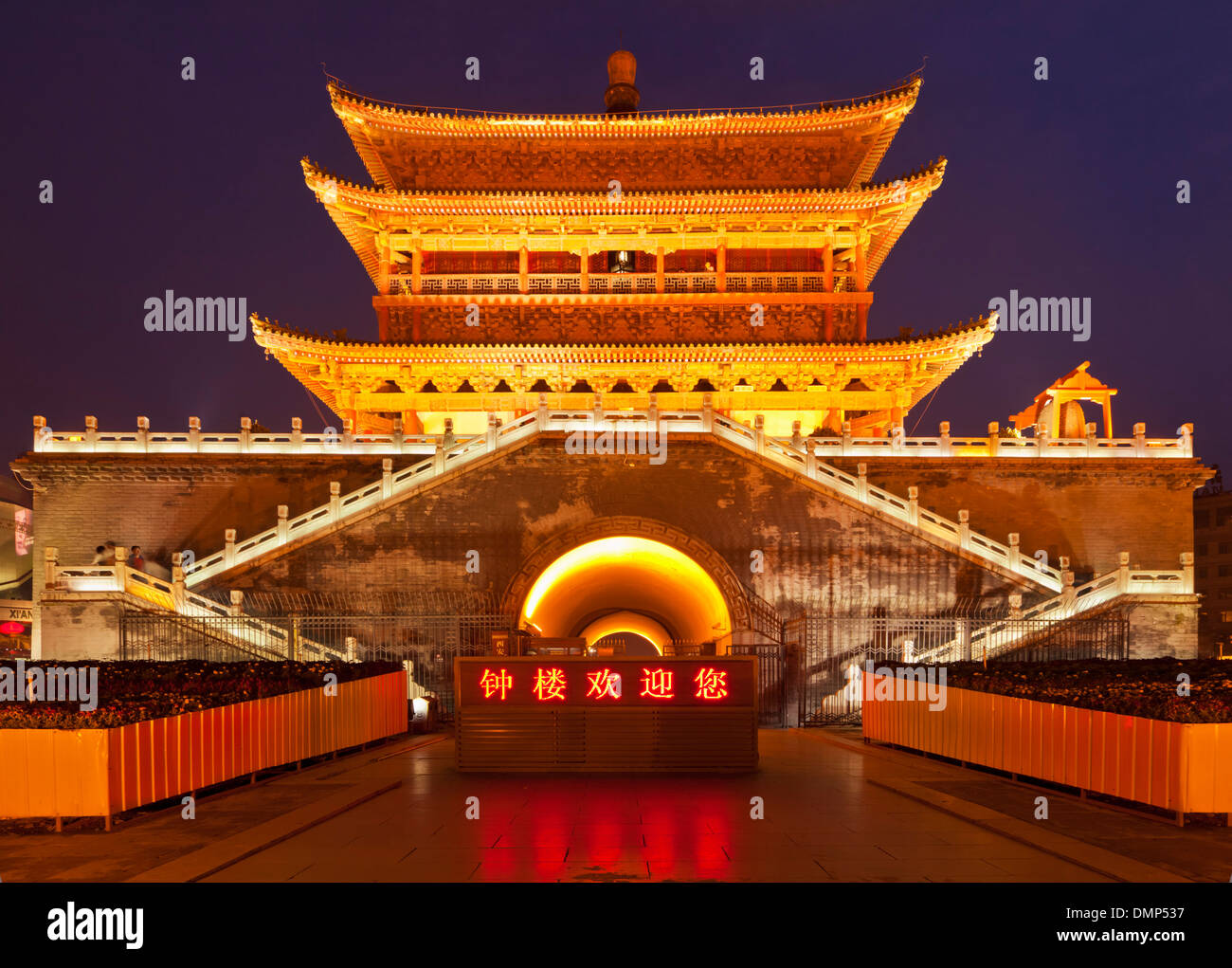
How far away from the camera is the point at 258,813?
9.30 meters

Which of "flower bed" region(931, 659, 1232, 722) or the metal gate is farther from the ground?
"flower bed" region(931, 659, 1232, 722)

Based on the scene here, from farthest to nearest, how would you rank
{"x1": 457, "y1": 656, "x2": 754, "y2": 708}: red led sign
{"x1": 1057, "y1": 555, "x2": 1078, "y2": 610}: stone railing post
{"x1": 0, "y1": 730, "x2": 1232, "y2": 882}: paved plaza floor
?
{"x1": 1057, "y1": 555, "x2": 1078, "y2": 610}: stone railing post → {"x1": 457, "y1": 656, "x2": 754, "y2": 708}: red led sign → {"x1": 0, "y1": 730, "x2": 1232, "y2": 882}: paved plaza floor

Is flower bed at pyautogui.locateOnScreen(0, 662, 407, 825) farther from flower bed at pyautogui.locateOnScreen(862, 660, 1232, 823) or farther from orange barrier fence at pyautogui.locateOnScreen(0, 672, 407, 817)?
flower bed at pyautogui.locateOnScreen(862, 660, 1232, 823)

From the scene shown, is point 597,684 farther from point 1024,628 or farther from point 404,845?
point 1024,628

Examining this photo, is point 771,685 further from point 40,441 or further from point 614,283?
point 40,441

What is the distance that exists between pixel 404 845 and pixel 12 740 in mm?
3967

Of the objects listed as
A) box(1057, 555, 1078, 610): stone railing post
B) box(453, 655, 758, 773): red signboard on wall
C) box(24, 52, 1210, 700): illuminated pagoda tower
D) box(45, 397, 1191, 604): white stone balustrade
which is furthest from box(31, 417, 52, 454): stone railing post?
box(1057, 555, 1078, 610): stone railing post

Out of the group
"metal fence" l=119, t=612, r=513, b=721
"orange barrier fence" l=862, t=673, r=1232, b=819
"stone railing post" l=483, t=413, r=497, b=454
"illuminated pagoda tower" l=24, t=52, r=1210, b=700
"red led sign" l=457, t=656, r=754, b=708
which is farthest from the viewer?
"stone railing post" l=483, t=413, r=497, b=454

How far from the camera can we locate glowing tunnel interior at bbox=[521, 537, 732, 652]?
22.6 meters

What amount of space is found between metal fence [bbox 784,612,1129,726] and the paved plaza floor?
26.2 ft

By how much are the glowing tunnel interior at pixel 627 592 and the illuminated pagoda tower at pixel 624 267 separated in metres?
5.31

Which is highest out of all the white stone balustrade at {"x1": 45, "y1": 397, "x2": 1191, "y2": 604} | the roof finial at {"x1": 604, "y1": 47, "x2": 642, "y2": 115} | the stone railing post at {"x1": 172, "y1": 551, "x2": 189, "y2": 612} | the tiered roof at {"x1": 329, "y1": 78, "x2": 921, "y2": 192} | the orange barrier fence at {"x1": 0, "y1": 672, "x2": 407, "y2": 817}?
the roof finial at {"x1": 604, "y1": 47, "x2": 642, "y2": 115}

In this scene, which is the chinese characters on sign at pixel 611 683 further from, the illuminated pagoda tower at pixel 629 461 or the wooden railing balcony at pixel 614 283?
the wooden railing balcony at pixel 614 283

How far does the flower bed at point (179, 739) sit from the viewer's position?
8461 mm
